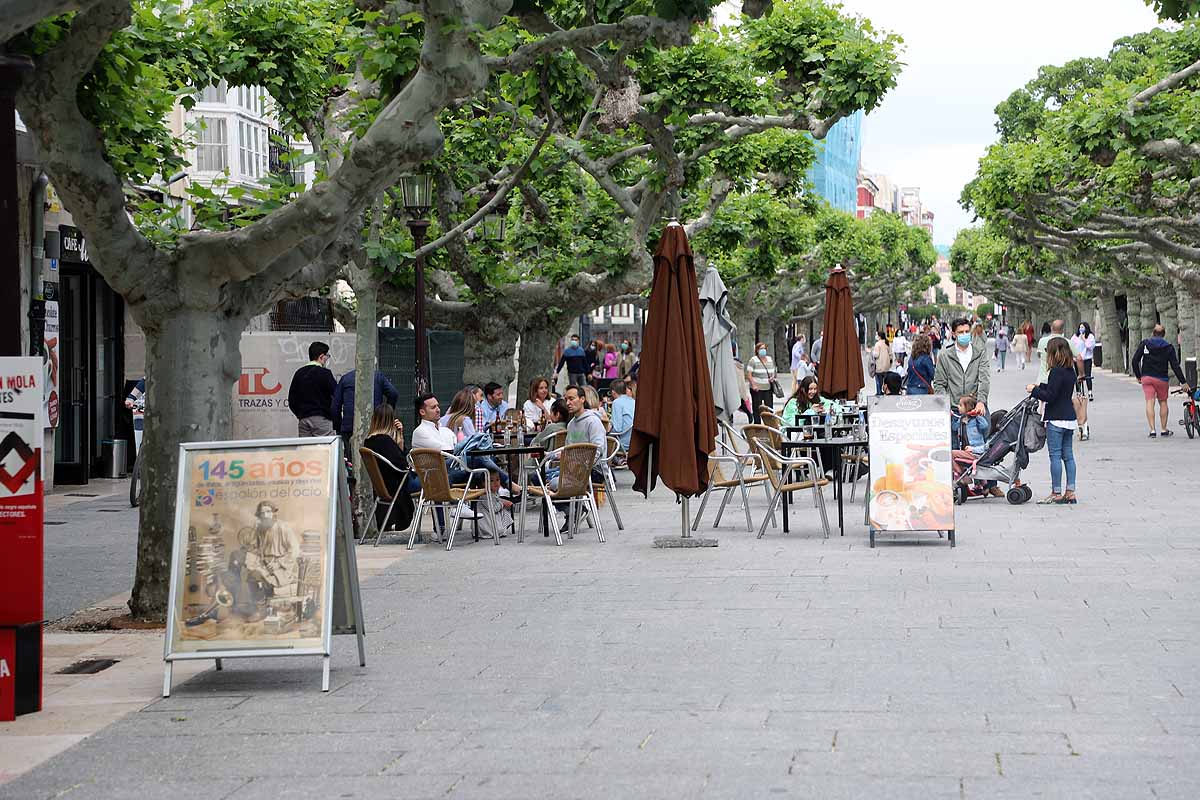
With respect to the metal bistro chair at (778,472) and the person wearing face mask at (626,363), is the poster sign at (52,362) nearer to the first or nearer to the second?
the metal bistro chair at (778,472)

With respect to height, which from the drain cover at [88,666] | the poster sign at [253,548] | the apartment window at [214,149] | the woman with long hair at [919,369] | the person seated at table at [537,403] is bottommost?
the drain cover at [88,666]

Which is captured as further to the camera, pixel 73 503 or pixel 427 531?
pixel 73 503

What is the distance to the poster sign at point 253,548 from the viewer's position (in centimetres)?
790

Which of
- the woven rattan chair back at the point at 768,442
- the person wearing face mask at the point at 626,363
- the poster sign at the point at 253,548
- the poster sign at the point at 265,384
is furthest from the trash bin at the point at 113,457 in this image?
the person wearing face mask at the point at 626,363

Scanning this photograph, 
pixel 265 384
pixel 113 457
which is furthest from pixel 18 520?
pixel 113 457

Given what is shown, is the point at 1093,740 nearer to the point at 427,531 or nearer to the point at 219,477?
the point at 219,477

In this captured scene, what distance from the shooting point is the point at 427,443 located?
47.1ft

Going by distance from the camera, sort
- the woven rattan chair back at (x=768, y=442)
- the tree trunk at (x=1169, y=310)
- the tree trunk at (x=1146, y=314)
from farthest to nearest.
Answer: the tree trunk at (x=1146, y=314) → the tree trunk at (x=1169, y=310) → the woven rattan chair back at (x=768, y=442)

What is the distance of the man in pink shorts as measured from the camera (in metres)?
24.3

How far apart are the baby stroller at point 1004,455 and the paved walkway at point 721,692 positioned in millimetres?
3696

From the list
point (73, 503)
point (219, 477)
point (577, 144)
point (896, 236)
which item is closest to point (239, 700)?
point (219, 477)

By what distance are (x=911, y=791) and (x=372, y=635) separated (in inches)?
176

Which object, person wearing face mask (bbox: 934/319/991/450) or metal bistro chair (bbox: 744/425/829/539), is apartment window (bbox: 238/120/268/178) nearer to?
person wearing face mask (bbox: 934/319/991/450)

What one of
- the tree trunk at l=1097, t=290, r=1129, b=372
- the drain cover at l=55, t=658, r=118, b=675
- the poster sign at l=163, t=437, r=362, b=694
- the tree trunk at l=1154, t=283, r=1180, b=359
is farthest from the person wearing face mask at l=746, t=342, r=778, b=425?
the tree trunk at l=1097, t=290, r=1129, b=372
